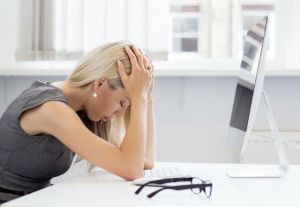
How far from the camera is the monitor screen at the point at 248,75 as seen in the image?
4.00 ft

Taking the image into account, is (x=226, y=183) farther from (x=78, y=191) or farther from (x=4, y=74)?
(x=4, y=74)

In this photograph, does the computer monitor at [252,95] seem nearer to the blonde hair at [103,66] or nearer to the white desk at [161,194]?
the white desk at [161,194]

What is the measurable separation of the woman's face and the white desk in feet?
0.74

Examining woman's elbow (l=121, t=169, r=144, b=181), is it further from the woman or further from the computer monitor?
the computer monitor

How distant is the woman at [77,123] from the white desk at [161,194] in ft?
0.30

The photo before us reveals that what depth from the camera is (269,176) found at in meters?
1.33

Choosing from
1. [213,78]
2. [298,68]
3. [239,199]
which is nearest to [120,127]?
[239,199]

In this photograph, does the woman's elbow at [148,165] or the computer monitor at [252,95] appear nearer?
the computer monitor at [252,95]

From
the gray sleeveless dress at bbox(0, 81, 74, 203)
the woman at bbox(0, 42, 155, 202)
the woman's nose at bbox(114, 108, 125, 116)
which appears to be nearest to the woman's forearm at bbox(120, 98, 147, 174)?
the woman at bbox(0, 42, 155, 202)

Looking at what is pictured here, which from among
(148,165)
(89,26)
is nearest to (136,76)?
(148,165)

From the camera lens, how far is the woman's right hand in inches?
52.9

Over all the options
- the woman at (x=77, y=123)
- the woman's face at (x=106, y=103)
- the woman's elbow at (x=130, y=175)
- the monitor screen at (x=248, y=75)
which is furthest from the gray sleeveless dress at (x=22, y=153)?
the monitor screen at (x=248, y=75)

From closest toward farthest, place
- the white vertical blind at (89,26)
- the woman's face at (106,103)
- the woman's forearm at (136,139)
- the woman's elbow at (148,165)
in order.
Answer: the woman's forearm at (136,139) → the woman's face at (106,103) → the woman's elbow at (148,165) → the white vertical blind at (89,26)

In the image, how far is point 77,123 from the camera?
1.23 meters
